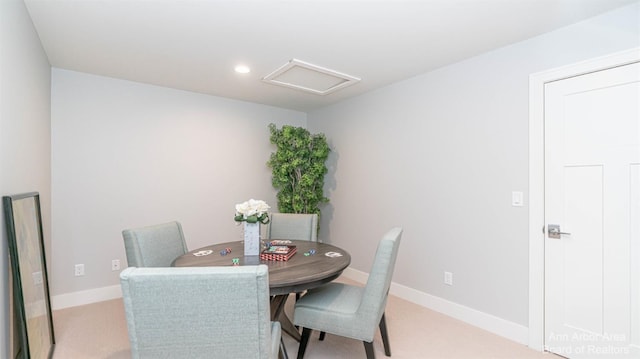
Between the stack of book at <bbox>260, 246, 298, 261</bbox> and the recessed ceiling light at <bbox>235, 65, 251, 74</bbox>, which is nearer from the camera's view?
the stack of book at <bbox>260, 246, 298, 261</bbox>

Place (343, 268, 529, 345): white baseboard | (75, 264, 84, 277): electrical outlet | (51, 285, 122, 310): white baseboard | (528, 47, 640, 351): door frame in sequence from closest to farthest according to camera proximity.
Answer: (528, 47, 640, 351): door frame < (343, 268, 529, 345): white baseboard < (51, 285, 122, 310): white baseboard < (75, 264, 84, 277): electrical outlet

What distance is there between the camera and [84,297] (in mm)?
3162

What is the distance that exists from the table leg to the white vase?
0.36 metres

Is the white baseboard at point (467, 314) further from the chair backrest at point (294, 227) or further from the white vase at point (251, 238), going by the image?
the white vase at point (251, 238)

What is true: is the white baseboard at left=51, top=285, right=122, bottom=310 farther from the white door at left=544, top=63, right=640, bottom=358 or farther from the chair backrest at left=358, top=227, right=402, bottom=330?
the white door at left=544, top=63, right=640, bottom=358

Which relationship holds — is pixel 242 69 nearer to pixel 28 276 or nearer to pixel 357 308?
pixel 28 276

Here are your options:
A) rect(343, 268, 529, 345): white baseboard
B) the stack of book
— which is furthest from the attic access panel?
rect(343, 268, 529, 345): white baseboard

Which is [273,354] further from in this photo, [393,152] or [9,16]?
[393,152]

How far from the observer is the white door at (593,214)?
1980 mm

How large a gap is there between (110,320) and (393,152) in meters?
3.25

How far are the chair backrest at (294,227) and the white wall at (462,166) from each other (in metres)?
0.93

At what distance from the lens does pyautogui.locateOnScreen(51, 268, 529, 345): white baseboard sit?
248 centimetres

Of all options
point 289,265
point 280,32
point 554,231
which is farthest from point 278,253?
point 554,231

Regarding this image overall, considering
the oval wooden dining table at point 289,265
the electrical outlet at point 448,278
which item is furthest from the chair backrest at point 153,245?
the electrical outlet at point 448,278
